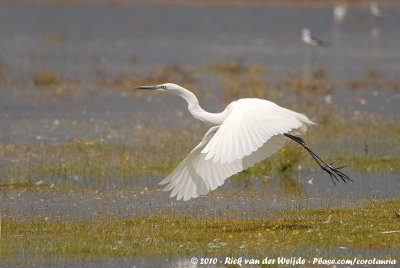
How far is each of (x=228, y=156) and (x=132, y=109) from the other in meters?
11.5

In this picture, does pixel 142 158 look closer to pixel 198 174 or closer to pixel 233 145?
pixel 198 174

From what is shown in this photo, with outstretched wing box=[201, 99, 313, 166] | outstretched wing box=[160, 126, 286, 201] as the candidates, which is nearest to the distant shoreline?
outstretched wing box=[160, 126, 286, 201]

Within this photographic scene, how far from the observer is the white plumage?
31.8 ft

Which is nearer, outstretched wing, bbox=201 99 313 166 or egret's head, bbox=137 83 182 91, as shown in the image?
outstretched wing, bbox=201 99 313 166

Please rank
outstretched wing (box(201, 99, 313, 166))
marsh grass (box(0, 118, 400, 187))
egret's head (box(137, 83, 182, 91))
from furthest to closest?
marsh grass (box(0, 118, 400, 187)) → egret's head (box(137, 83, 182, 91)) → outstretched wing (box(201, 99, 313, 166))

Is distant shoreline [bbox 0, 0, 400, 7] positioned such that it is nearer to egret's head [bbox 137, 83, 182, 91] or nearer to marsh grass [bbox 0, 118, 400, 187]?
marsh grass [bbox 0, 118, 400, 187]

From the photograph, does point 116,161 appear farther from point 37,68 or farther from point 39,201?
point 37,68

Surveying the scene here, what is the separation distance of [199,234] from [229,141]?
101cm

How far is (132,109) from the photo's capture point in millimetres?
20859

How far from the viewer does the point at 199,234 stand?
32.3ft

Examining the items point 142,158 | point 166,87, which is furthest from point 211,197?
A: point 142,158

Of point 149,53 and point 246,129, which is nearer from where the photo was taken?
point 246,129

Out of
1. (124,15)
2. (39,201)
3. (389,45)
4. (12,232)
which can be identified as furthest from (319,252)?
(124,15)

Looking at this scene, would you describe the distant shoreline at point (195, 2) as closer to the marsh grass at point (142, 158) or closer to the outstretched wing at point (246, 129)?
the marsh grass at point (142, 158)
